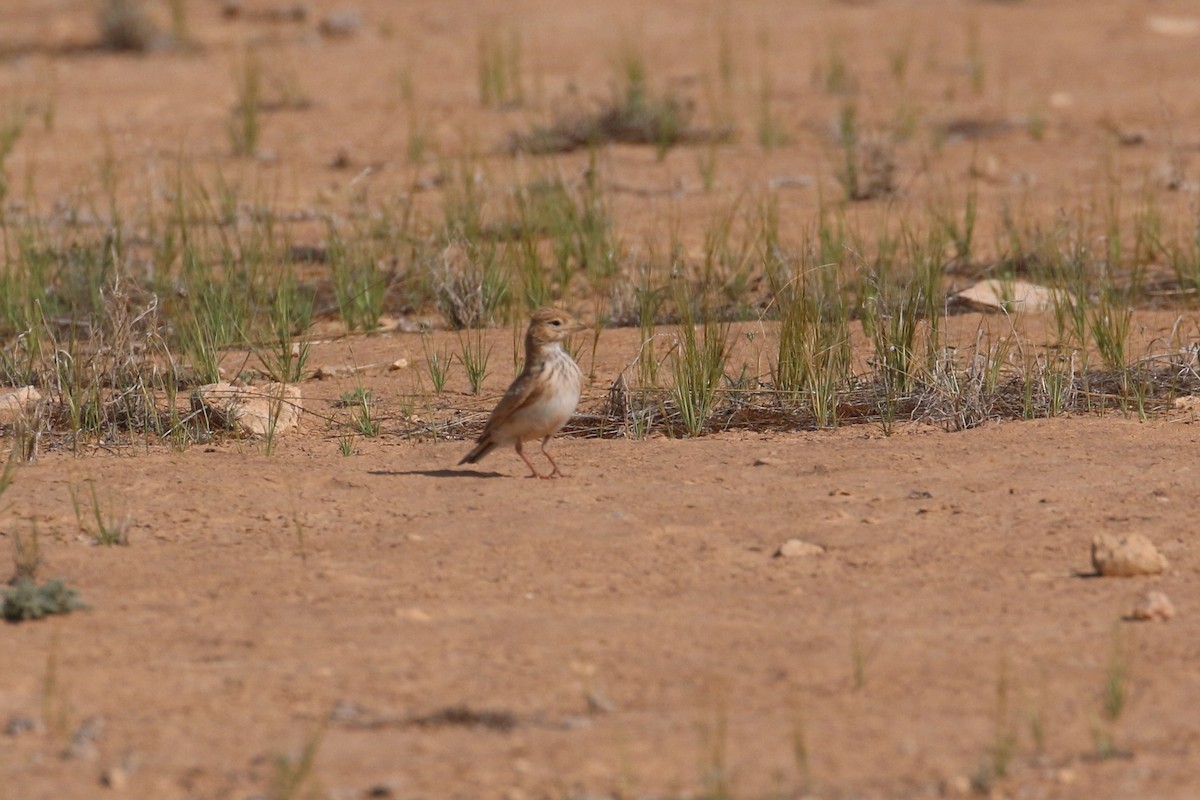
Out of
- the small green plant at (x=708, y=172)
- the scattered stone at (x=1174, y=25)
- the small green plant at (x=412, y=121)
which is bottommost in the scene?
the small green plant at (x=708, y=172)

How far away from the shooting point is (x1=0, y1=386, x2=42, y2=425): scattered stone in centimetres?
655

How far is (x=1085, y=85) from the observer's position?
45.4 feet

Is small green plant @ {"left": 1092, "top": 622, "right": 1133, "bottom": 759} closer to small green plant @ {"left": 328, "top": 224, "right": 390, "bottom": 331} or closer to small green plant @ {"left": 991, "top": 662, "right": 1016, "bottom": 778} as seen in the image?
small green plant @ {"left": 991, "top": 662, "right": 1016, "bottom": 778}

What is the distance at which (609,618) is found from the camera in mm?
4555

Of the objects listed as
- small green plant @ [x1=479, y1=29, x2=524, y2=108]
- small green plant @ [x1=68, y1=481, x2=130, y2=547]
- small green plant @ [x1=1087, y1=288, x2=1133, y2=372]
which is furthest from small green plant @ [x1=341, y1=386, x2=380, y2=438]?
small green plant @ [x1=479, y1=29, x2=524, y2=108]

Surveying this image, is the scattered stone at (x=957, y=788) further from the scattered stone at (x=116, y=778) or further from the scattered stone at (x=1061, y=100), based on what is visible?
the scattered stone at (x=1061, y=100)

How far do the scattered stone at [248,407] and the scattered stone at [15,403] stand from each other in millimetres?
604

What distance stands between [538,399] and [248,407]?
141 centimetres

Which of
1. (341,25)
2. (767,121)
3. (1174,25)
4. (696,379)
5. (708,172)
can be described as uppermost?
(341,25)

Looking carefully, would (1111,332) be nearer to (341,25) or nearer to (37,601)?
(37,601)

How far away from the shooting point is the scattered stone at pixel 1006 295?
25.6 ft

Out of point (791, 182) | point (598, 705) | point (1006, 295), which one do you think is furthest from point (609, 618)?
point (791, 182)

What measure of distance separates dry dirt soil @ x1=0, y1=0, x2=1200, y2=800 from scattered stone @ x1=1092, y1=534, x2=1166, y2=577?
0.04 metres

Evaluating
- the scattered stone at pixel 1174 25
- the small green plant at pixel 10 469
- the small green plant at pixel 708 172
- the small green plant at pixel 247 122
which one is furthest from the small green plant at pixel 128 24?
the small green plant at pixel 10 469
